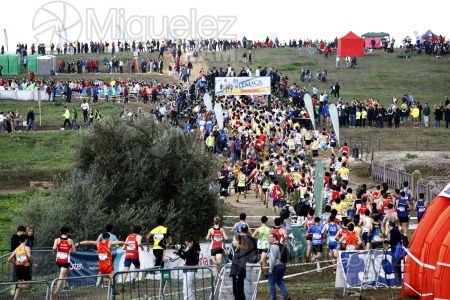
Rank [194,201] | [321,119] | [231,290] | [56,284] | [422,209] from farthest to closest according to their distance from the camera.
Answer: [321,119] < [194,201] < [422,209] < [231,290] < [56,284]

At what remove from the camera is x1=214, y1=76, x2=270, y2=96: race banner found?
178 feet

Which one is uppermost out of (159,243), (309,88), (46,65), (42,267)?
(46,65)

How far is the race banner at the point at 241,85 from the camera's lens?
54344 mm

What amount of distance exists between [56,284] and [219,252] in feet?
17.9

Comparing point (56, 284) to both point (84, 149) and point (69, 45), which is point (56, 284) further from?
point (69, 45)

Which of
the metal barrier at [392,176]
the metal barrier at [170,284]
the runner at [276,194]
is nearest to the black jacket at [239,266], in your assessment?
the metal barrier at [170,284]

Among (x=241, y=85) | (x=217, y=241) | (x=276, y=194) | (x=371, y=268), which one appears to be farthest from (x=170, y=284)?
(x=241, y=85)

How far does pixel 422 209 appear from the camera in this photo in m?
28.9

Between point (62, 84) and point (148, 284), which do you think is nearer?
point (148, 284)

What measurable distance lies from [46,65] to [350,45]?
24.5 m

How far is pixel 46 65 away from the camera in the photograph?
74.3 m

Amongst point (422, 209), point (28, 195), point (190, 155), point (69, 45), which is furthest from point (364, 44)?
point (422, 209)

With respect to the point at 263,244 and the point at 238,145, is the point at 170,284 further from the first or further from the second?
the point at 238,145

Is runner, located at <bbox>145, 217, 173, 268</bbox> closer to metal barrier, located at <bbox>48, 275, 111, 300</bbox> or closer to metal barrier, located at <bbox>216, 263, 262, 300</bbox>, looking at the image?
metal barrier, located at <bbox>216, 263, 262, 300</bbox>
